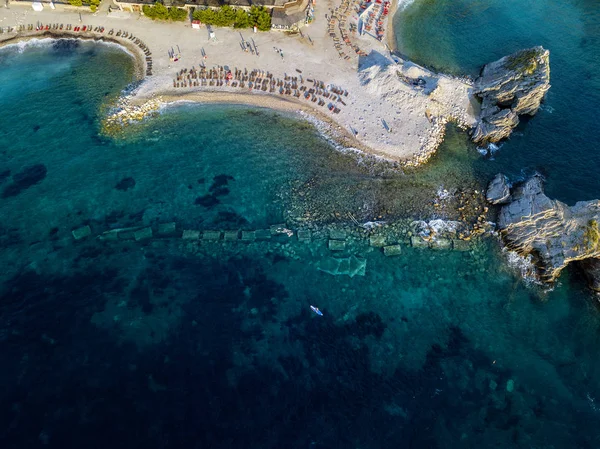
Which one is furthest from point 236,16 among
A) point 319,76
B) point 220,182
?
point 220,182

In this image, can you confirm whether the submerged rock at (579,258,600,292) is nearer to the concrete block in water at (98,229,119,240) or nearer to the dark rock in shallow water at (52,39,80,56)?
the concrete block in water at (98,229,119,240)

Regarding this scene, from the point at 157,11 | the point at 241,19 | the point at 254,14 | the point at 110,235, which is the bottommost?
the point at 110,235

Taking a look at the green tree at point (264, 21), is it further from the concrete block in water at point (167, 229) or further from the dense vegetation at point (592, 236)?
the dense vegetation at point (592, 236)

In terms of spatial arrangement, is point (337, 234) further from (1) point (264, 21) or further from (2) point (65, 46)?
(2) point (65, 46)

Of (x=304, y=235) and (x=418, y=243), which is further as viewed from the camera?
(x=304, y=235)

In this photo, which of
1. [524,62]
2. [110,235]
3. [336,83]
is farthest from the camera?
[336,83]

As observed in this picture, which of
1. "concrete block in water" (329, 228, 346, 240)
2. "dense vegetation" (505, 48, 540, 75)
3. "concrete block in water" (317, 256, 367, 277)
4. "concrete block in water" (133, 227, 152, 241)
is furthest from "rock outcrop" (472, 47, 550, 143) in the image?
"concrete block in water" (133, 227, 152, 241)

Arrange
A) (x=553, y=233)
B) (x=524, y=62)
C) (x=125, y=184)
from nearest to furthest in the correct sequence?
1. (x=553, y=233)
2. (x=125, y=184)
3. (x=524, y=62)

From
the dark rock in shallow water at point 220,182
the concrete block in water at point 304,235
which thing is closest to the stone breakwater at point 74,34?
the dark rock in shallow water at point 220,182
